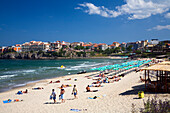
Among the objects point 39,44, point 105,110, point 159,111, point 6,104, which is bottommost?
point 6,104

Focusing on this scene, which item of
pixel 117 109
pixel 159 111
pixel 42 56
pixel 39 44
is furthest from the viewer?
pixel 39 44

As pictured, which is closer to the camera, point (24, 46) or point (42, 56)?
point (42, 56)

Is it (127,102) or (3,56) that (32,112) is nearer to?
(127,102)

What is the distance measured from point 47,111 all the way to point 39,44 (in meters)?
159

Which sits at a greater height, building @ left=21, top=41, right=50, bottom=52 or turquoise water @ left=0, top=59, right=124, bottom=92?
building @ left=21, top=41, right=50, bottom=52

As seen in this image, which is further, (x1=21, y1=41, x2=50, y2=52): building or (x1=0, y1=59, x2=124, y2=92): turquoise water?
(x1=21, y1=41, x2=50, y2=52): building

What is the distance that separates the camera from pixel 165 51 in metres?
86.5

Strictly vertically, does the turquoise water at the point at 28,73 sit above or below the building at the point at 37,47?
below

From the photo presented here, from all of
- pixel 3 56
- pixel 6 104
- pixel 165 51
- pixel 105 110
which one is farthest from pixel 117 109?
pixel 3 56

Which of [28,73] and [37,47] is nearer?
[28,73]

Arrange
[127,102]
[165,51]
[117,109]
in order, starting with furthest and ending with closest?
[165,51]
[127,102]
[117,109]

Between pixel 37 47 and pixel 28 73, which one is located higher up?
pixel 37 47

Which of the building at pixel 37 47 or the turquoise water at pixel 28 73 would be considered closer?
the turquoise water at pixel 28 73

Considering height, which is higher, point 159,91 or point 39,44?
point 39,44
